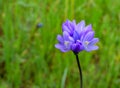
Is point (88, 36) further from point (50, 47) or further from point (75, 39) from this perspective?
point (50, 47)

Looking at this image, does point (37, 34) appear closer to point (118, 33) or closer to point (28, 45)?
point (28, 45)

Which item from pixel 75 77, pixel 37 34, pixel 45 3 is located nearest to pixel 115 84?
pixel 75 77

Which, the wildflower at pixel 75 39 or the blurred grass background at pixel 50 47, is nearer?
the wildflower at pixel 75 39

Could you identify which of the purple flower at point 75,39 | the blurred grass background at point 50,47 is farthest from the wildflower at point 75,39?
the blurred grass background at point 50,47

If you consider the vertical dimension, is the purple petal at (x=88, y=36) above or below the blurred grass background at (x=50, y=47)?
below

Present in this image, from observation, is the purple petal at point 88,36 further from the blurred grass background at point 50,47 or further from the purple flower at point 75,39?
the blurred grass background at point 50,47
